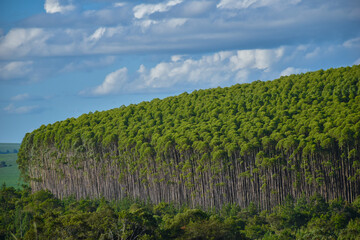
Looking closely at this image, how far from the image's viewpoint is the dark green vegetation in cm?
2733

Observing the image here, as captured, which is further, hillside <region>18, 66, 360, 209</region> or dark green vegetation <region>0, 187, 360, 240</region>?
hillside <region>18, 66, 360, 209</region>

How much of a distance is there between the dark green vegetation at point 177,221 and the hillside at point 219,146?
132cm

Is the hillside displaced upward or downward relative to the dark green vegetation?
upward

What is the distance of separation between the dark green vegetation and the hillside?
1.32 metres

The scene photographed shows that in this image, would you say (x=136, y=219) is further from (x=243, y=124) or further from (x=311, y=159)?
(x=243, y=124)

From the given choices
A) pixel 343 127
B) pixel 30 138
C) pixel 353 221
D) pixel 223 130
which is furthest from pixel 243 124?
pixel 30 138

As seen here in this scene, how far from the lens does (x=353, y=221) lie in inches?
1384

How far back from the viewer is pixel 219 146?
4300cm

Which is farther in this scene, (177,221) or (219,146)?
(219,146)

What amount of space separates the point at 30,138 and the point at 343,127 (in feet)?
118

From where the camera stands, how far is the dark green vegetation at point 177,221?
89.7ft

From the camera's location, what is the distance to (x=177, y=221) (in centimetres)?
2992

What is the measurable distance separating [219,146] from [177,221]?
45.8ft

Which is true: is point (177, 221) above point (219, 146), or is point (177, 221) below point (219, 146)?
below
